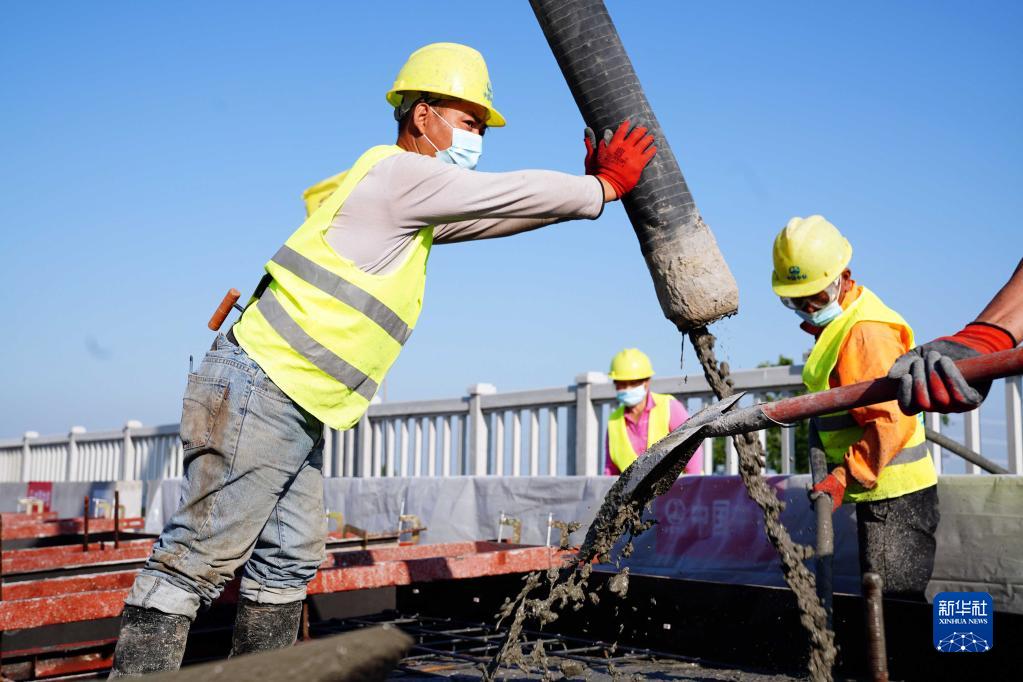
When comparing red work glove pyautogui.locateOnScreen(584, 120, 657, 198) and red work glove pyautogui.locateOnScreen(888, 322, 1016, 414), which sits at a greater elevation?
red work glove pyautogui.locateOnScreen(584, 120, 657, 198)

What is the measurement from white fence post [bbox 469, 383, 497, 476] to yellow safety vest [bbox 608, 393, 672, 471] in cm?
277

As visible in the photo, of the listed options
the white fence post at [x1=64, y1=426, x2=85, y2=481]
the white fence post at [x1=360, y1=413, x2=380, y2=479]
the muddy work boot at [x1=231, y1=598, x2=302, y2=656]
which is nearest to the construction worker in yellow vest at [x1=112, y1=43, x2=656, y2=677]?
the muddy work boot at [x1=231, y1=598, x2=302, y2=656]

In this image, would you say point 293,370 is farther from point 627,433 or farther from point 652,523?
point 627,433

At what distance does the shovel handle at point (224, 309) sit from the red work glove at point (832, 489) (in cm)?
257

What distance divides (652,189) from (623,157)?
0.19 metres

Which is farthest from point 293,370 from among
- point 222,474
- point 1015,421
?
point 1015,421

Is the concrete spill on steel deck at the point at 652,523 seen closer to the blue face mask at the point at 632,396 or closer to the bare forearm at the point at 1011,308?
the bare forearm at the point at 1011,308

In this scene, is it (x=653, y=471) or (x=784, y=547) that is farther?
(x=784, y=547)

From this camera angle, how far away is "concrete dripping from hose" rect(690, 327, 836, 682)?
12.2 feet

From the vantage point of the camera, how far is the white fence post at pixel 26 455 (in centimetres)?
1964

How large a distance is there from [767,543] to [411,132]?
3271 mm

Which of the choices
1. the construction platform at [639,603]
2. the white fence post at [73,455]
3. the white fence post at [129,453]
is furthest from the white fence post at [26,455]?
the construction platform at [639,603]

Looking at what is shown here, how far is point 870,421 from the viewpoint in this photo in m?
4.25

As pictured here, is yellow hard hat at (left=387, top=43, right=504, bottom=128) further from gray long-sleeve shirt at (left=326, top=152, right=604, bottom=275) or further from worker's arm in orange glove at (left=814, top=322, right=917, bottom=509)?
worker's arm in orange glove at (left=814, top=322, right=917, bottom=509)
